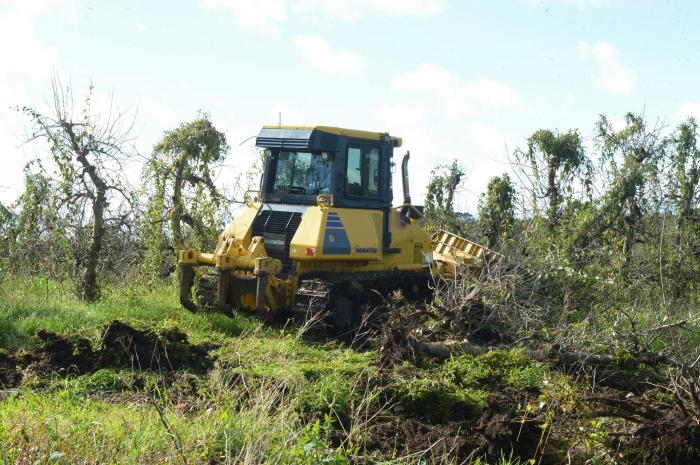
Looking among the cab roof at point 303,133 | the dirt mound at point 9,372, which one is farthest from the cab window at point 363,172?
the dirt mound at point 9,372

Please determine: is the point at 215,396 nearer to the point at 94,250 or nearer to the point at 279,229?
the point at 279,229

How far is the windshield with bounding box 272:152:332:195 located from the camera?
11.2 meters

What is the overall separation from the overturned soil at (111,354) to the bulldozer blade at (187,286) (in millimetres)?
2462

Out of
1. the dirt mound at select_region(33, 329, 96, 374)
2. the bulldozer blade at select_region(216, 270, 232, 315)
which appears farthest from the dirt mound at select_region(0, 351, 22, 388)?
the bulldozer blade at select_region(216, 270, 232, 315)

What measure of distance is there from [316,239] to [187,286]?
192 centimetres

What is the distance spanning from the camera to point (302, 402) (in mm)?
6723

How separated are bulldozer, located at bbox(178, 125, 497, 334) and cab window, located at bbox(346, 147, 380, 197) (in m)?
0.01

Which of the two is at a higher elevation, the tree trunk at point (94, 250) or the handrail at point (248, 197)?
the handrail at point (248, 197)

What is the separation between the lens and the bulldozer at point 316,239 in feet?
34.8

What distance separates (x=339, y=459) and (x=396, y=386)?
238 cm

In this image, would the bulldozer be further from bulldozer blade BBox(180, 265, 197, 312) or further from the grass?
the grass

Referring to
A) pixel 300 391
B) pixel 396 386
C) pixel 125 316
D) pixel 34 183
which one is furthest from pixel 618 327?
pixel 34 183

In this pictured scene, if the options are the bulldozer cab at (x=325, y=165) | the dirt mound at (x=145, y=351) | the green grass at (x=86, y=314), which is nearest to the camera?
the dirt mound at (x=145, y=351)

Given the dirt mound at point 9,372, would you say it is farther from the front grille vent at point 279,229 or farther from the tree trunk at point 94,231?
the tree trunk at point 94,231
